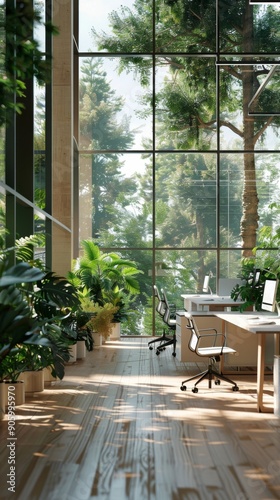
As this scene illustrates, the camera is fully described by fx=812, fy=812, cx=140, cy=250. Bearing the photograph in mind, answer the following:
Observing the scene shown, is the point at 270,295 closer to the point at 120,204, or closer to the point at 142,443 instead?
the point at 142,443

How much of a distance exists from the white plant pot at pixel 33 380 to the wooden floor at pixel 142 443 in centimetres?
11

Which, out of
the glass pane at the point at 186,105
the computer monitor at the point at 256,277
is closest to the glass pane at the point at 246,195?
the glass pane at the point at 186,105

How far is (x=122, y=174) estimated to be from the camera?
15352mm

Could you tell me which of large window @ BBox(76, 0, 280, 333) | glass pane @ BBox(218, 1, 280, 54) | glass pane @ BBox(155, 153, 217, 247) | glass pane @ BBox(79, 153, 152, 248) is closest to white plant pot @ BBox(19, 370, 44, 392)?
large window @ BBox(76, 0, 280, 333)

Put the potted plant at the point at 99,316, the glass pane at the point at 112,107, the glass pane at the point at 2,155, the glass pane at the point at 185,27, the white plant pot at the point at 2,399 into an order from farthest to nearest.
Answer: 1. the glass pane at the point at 185,27
2. the glass pane at the point at 112,107
3. the potted plant at the point at 99,316
4. the white plant pot at the point at 2,399
5. the glass pane at the point at 2,155

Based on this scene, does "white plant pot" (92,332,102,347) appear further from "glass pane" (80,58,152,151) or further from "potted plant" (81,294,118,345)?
"glass pane" (80,58,152,151)

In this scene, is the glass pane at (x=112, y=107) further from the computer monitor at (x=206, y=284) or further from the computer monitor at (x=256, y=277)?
the computer monitor at (x=256, y=277)

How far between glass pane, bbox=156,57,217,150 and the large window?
2 centimetres

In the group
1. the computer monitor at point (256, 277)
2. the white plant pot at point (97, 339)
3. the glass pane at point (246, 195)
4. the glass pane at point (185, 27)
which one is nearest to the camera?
the computer monitor at point (256, 277)

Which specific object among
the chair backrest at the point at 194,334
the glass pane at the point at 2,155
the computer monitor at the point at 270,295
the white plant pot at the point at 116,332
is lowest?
the white plant pot at the point at 116,332

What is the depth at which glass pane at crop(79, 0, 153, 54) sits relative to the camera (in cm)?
1540

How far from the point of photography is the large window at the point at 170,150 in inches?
602

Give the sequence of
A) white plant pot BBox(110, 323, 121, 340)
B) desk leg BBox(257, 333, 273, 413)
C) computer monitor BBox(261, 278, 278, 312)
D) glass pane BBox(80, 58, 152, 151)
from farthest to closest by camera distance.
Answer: glass pane BBox(80, 58, 152, 151), white plant pot BBox(110, 323, 121, 340), computer monitor BBox(261, 278, 278, 312), desk leg BBox(257, 333, 273, 413)

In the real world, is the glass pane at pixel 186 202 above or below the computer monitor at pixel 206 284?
above
